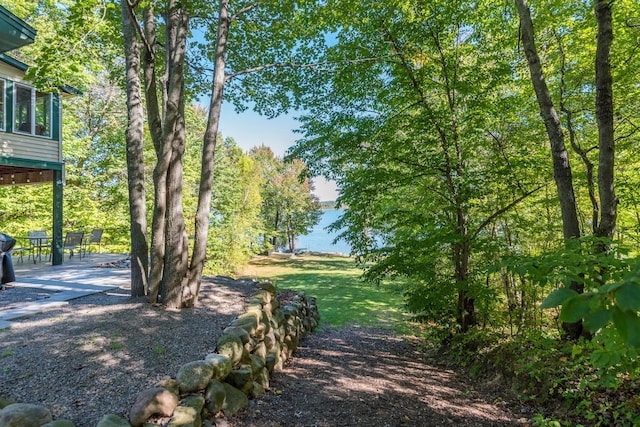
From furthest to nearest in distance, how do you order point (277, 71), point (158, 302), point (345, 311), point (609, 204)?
point (345, 311) < point (277, 71) < point (158, 302) < point (609, 204)

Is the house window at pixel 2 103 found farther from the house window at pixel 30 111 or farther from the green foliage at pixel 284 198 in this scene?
the green foliage at pixel 284 198

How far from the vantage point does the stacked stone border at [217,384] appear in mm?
2066

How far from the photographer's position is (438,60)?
16.2 ft

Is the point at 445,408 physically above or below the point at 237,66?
below

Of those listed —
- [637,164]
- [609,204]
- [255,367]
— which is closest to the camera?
→ [609,204]

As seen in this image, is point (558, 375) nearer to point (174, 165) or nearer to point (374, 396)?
point (374, 396)

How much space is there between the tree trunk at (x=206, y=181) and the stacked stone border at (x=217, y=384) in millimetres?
840

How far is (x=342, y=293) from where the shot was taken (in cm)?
1069

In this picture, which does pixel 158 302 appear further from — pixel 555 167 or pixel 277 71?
pixel 555 167

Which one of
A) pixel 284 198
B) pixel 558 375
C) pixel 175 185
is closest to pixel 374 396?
pixel 558 375

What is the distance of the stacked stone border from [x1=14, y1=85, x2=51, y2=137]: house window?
303 inches

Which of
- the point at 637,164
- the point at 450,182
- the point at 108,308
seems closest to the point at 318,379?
the point at 108,308

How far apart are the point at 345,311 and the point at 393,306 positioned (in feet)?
5.27

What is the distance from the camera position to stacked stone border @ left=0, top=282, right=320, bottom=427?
6.78 feet
